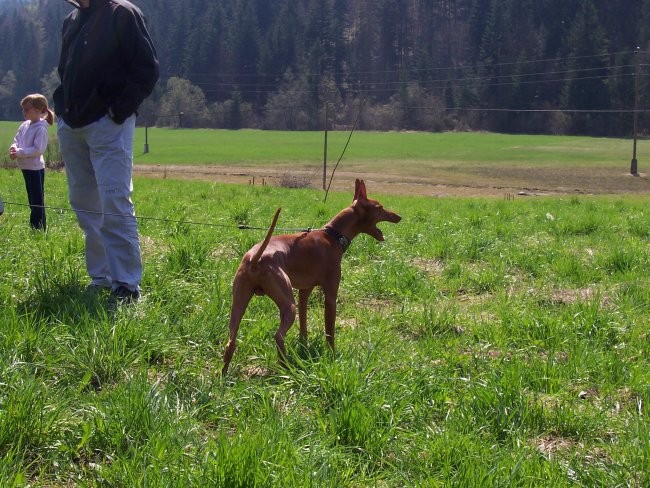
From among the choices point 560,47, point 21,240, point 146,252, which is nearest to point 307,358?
point 146,252

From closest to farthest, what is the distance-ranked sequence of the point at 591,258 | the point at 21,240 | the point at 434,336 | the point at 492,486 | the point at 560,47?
the point at 492,486 < the point at 434,336 < the point at 21,240 < the point at 591,258 < the point at 560,47

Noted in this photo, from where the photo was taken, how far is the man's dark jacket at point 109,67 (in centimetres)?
505

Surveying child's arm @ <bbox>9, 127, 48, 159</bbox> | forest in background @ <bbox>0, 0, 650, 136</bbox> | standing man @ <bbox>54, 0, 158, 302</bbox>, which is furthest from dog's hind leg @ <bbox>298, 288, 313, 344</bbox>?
forest in background @ <bbox>0, 0, 650, 136</bbox>

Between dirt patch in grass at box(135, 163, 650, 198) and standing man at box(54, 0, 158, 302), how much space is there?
2735 centimetres

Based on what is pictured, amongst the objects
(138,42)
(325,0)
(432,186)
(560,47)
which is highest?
(325,0)

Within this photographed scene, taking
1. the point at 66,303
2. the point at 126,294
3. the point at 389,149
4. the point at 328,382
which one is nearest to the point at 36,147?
the point at 126,294

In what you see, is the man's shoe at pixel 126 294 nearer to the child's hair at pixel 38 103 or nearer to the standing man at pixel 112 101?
the standing man at pixel 112 101

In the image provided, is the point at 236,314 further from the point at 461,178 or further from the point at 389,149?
the point at 389,149

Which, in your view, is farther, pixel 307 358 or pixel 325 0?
pixel 325 0

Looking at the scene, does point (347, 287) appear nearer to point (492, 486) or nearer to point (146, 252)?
point (146, 252)

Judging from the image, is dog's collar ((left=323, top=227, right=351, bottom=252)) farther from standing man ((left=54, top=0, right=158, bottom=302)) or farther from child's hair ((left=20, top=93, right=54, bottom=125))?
child's hair ((left=20, top=93, right=54, bottom=125))

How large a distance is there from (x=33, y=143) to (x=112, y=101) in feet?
13.1

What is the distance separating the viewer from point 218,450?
2.68 meters

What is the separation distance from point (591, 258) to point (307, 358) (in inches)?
186
